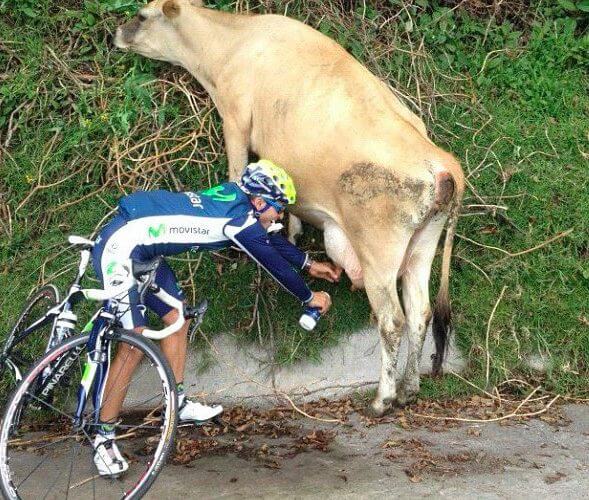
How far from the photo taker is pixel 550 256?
612cm

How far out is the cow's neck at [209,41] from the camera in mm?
5965

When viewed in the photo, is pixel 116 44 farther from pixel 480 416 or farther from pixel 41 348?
pixel 480 416

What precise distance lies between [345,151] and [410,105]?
1569 millimetres

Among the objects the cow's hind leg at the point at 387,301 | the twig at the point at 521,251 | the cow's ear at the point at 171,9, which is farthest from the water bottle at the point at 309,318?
the cow's ear at the point at 171,9

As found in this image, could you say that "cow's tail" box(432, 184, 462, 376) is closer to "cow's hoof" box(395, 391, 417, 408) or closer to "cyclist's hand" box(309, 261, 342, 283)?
"cow's hoof" box(395, 391, 417, 408)

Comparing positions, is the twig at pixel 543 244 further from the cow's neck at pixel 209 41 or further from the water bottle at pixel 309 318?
the cow's neck at pixel 209 41

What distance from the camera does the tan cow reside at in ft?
16.5

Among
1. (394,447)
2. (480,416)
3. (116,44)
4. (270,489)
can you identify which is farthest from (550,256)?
(116,44)

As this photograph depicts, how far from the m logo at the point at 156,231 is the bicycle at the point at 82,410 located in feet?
0.54

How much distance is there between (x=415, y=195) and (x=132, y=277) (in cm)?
161

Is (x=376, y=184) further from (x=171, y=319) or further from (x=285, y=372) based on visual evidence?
(x=285, y=372)

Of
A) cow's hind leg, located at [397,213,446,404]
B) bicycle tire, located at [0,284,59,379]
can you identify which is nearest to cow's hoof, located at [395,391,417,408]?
cow's hind leg, located at [397,213,446,404]

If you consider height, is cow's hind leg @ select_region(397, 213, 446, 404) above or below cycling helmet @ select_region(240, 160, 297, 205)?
below

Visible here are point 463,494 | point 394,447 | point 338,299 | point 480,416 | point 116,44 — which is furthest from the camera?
point 116,44
